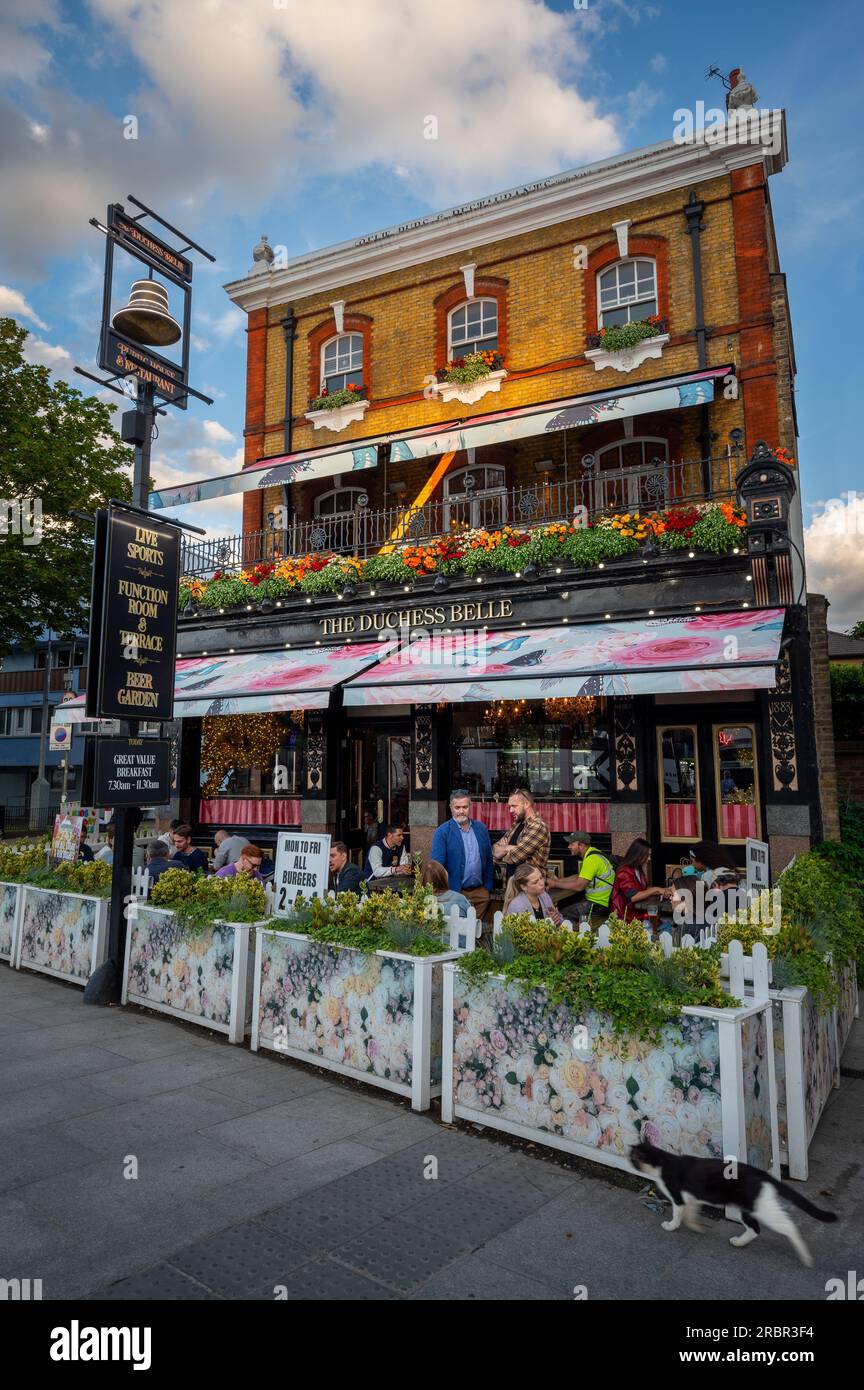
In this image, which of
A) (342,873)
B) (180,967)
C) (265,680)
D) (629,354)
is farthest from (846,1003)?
(629,354)

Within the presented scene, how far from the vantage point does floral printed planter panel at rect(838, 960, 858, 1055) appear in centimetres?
655

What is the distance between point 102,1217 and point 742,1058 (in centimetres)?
320

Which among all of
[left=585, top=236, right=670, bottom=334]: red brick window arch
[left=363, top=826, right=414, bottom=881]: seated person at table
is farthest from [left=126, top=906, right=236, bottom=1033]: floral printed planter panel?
[left=585, top=236, right=670, bottom=334]: red brick window arch

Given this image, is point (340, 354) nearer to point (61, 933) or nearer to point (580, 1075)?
point (61, 933)

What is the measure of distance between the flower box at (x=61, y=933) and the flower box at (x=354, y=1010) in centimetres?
275

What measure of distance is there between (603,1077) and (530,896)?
2.27 metres

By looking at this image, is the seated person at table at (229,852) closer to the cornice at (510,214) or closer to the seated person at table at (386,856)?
the seated person at table at (386,856)

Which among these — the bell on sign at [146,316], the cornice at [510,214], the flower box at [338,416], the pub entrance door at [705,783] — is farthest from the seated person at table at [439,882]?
the cornice at [510,214]

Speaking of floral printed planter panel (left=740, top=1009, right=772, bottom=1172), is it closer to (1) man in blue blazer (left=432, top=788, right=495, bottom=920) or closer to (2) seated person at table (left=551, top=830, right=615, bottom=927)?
(2) seated person at table (left=551, top=830, right=615, bottom=927)

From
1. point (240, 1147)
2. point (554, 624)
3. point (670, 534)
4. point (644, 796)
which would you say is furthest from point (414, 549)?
point (240, 1147)

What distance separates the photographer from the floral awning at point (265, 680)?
12258 mm

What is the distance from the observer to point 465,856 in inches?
328
